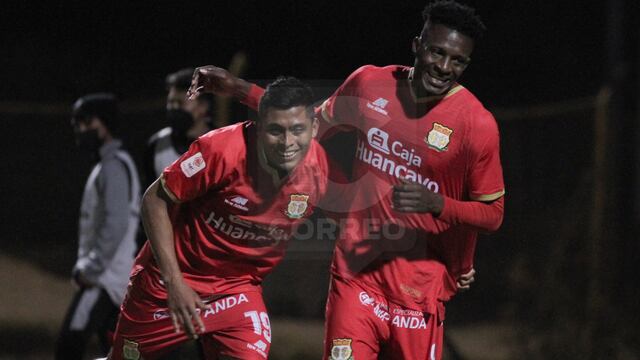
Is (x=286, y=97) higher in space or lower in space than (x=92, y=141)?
higher

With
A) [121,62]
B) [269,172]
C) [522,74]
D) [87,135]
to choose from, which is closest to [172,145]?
[87,135]

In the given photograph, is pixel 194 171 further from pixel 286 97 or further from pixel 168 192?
pixel 286 97

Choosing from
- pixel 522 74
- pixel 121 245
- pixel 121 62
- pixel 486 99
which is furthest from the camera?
pixel 121 62

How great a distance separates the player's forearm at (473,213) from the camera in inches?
191

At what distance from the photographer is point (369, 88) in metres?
5.23

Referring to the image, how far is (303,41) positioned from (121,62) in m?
3.16

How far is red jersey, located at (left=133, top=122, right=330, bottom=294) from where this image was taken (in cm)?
472

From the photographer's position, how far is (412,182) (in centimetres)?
488

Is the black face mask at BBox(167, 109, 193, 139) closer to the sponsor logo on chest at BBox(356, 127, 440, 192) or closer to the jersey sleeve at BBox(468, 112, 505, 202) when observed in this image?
the sponsor logo on chest at BBox(356, 127, 440, 192)

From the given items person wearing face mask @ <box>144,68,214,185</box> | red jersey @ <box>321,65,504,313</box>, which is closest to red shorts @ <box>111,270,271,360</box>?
red jersey @ <box>321,65,504,313</box>

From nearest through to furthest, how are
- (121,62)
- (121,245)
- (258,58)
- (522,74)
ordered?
(121,245)
(522,74)
(258,58)
(121,62)

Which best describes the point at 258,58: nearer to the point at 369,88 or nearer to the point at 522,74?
the point at 522,74

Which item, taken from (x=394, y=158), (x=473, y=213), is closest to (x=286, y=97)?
(x=394, y=158)

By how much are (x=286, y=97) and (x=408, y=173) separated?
71 cm
